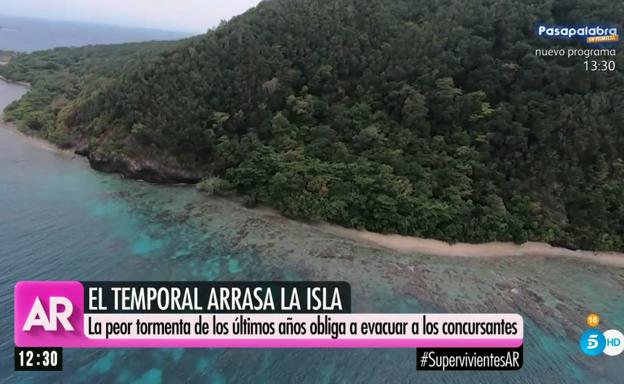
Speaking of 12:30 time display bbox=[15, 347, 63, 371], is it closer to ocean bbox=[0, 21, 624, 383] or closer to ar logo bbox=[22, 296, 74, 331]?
ar logo bbox=[22, 296, 74, 331]

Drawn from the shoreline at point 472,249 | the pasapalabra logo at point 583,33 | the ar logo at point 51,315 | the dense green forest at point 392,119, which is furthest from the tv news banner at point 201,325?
the pasapalabra logo at point 583,33

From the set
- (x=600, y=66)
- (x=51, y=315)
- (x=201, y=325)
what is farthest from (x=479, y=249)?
(x=51, y=315)

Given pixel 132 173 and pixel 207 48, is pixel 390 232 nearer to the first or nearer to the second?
pixel 132 173

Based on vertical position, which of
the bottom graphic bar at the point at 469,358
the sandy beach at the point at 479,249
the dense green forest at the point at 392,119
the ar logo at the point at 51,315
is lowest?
the bottom graphic bar at the point at 469,358

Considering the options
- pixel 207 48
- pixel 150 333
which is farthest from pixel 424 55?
pixel 150 333

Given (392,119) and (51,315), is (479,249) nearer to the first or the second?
(392,119)

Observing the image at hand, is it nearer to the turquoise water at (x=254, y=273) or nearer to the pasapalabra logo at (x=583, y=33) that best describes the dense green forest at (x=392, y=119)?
the pasapalabra logo at (x=583, y=33)
